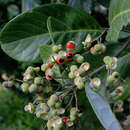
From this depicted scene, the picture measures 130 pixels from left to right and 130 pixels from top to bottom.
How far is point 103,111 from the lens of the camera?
0.75 m

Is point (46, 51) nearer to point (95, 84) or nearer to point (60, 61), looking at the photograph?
point (60, 61)

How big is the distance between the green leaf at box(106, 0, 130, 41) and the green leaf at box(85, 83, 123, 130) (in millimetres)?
230

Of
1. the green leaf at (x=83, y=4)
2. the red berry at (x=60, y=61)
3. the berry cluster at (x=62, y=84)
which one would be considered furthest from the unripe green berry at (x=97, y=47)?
the green leaf at (x=83, y=4)

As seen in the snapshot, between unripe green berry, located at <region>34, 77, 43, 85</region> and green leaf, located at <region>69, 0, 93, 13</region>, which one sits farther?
green leaf, located at <region>69, 0, 93, 13</region>

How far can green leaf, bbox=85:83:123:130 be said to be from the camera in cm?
72

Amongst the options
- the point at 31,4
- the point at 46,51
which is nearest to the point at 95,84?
the point at 46,51

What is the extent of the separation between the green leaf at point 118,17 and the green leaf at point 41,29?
0.49 ft

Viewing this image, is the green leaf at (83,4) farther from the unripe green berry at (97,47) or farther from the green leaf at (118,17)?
the unripe green berry at (97,47)

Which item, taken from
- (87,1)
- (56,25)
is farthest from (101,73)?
(87,1)

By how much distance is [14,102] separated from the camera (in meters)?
4.06

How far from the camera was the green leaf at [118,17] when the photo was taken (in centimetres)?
86

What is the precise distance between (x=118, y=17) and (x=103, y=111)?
0.39 m

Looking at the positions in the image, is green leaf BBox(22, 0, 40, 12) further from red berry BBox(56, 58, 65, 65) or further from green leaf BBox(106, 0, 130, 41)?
red berry BBox(56, 58, 65, 65)

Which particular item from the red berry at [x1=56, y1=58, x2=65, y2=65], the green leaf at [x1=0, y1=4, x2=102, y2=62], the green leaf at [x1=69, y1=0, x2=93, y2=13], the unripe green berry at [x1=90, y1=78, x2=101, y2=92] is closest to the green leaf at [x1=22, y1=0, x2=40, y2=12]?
the green leaf at [x1=69, y1=0, x2=93, y2=13]
